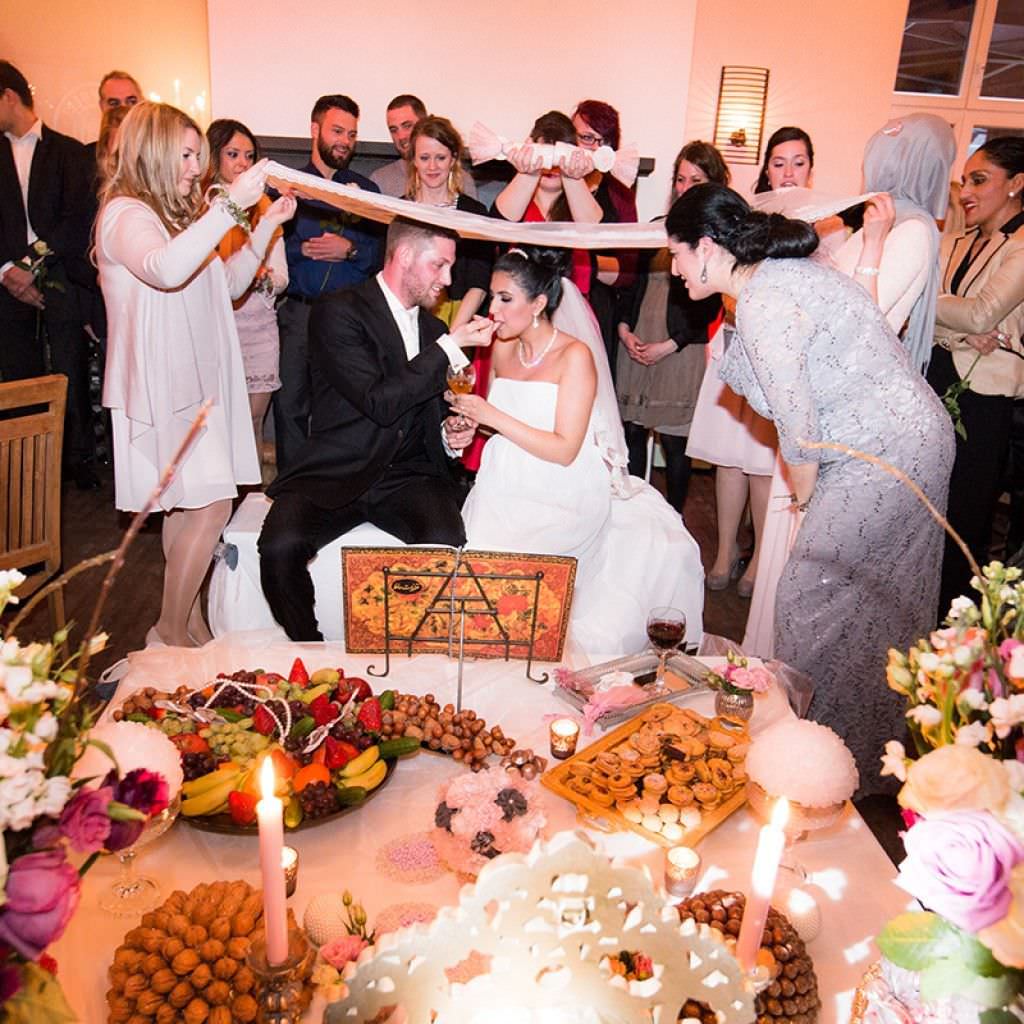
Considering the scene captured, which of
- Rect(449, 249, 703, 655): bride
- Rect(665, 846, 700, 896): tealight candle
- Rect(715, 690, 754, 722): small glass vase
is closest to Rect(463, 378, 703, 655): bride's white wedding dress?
Rect(449, 249, 703, 655): bride

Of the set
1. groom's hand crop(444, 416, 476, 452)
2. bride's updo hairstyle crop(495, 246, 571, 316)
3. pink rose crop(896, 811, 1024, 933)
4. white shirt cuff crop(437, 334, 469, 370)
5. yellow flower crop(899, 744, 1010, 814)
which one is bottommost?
groom's hand crop(444, 416, 476, 452)

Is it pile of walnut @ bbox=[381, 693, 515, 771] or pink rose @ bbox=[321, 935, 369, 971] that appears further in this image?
pile of walnut @ bbox=[381, 693, 515, 771]

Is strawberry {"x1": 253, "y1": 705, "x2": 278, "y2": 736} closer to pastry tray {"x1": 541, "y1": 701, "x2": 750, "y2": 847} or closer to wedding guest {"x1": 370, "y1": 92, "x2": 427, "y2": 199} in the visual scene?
pastry tray {"x1": 541, "y1": 701, "x2": 750, "y2": 847}

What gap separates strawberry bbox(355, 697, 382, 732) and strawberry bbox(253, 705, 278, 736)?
0.14 m

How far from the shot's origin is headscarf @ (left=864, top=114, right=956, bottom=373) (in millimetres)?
2852

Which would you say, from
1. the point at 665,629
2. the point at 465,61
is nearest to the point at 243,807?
the point at 665,629

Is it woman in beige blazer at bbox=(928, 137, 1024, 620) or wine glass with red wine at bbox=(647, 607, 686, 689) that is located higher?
woman in beige blazer at bbox=(928, 137, 1024, 620)

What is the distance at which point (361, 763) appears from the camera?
5.17 feet

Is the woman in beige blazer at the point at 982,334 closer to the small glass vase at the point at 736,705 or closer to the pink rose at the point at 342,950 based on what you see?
the small glass vase at the point at 736,705

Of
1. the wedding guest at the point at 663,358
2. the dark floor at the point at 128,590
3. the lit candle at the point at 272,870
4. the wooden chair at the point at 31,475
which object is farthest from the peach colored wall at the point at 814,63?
the lit candle at the point at 272,870

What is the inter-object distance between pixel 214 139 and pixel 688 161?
1.97 meters

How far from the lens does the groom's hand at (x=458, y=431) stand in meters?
3.20

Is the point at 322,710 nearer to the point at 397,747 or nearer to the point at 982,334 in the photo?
the point at 397,747

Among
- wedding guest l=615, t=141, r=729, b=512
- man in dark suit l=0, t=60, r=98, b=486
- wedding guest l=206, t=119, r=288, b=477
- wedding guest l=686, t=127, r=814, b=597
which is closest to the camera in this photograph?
wedding guest l=686, t=127, r=814, b=597
